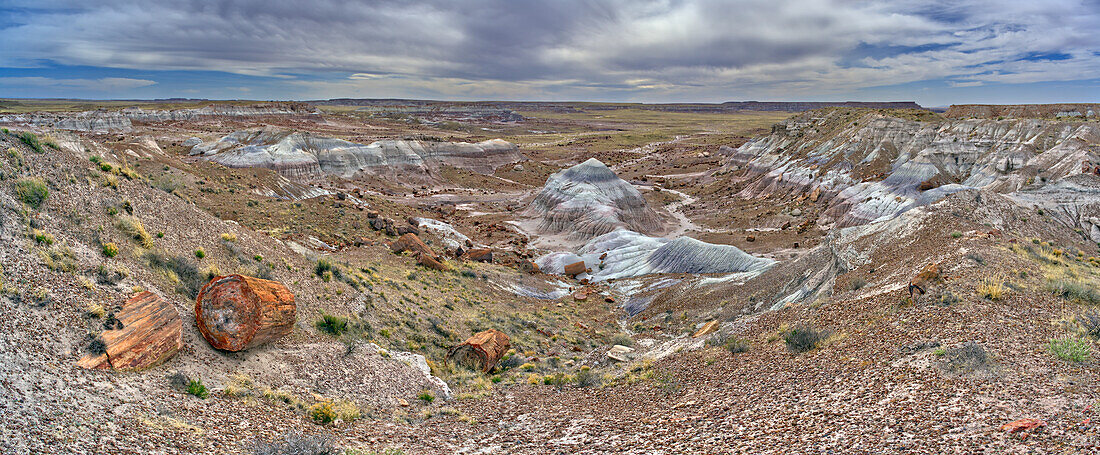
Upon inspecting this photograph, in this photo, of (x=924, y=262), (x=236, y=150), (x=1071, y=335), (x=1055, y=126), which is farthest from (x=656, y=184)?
(x=1071, y=335)

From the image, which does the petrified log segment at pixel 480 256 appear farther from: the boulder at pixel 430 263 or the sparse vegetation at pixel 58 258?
the sparse vegetation at pixel 58 258

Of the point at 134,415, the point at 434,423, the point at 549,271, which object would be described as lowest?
the point at 549,271

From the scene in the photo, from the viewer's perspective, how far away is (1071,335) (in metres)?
9.73

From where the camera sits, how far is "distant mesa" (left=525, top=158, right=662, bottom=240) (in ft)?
161

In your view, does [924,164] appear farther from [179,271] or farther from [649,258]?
[179,271]

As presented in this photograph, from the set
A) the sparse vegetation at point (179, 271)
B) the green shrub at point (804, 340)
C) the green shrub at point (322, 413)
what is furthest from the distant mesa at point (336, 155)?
the green shrub at point (804, 340)

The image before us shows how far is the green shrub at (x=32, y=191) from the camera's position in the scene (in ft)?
40.3

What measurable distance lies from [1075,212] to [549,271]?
3356 cm

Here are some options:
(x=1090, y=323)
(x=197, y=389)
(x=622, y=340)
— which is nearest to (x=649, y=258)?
(x=622, y=340)

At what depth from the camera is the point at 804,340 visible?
488 inches

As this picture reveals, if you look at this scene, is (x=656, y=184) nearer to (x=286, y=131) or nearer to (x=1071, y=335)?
(x=286, y=131)

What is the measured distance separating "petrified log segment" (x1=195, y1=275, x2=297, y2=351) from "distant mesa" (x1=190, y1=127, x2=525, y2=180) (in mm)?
52958

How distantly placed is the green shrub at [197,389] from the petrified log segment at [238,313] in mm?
1612

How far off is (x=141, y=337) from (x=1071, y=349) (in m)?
17.2
